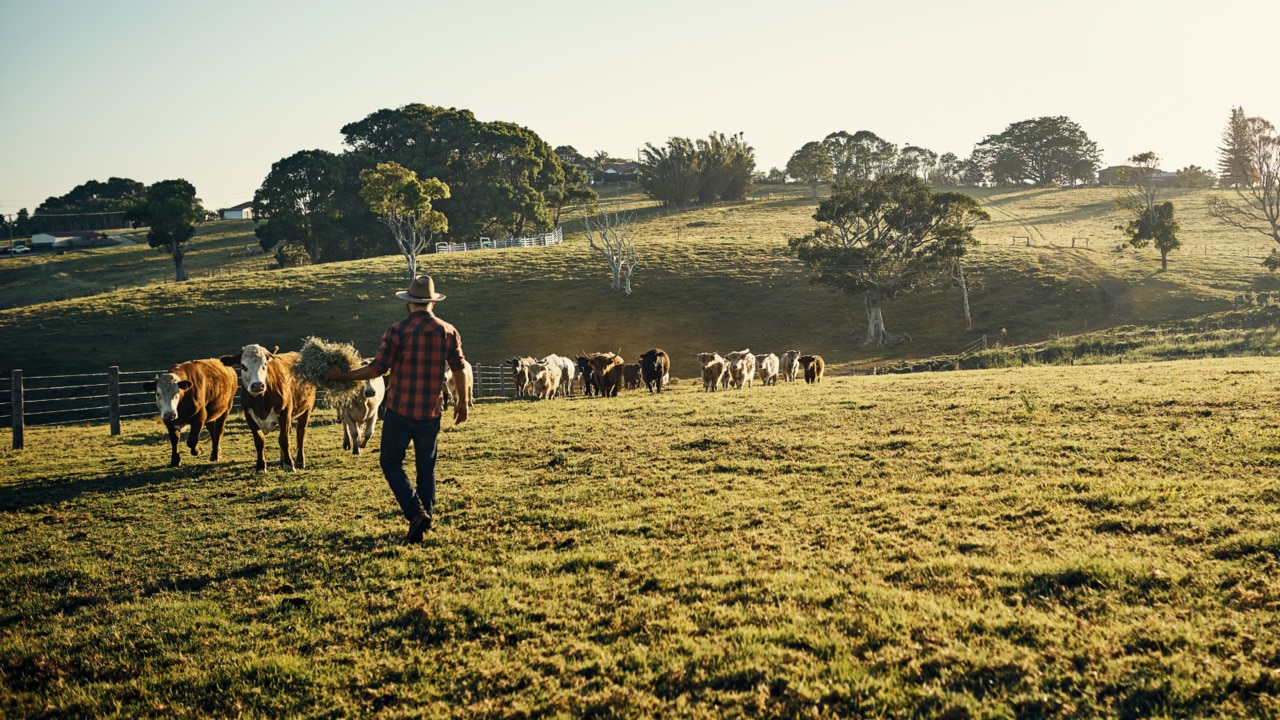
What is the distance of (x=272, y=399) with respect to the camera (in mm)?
12406

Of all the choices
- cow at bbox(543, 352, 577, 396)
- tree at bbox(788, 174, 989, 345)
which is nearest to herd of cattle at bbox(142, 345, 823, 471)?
cow at bbox(543, 352, 577, 396)

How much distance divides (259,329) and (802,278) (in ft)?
130

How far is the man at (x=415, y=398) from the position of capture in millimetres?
7684

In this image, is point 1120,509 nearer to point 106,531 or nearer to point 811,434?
point 811,434

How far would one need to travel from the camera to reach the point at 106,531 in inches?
368

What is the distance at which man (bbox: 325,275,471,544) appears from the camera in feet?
25.2

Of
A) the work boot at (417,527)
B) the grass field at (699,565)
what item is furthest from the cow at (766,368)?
the work boot at (417,527)

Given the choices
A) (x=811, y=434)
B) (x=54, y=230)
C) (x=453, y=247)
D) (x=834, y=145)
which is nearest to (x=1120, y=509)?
(x=811, y=434)

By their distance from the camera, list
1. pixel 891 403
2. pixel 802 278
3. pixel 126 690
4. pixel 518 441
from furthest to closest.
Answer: pixel 802 278 → pixel 891 403 → pixel 518 441 → pixel 126 690

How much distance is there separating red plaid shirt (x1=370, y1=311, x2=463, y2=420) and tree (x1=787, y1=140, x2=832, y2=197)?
380 ft

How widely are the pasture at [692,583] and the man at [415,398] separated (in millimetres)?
537

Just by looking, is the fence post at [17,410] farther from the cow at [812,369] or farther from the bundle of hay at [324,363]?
the cow at [812,369]

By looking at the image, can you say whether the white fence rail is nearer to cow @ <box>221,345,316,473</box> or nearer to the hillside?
the hillside

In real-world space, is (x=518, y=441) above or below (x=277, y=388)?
below
